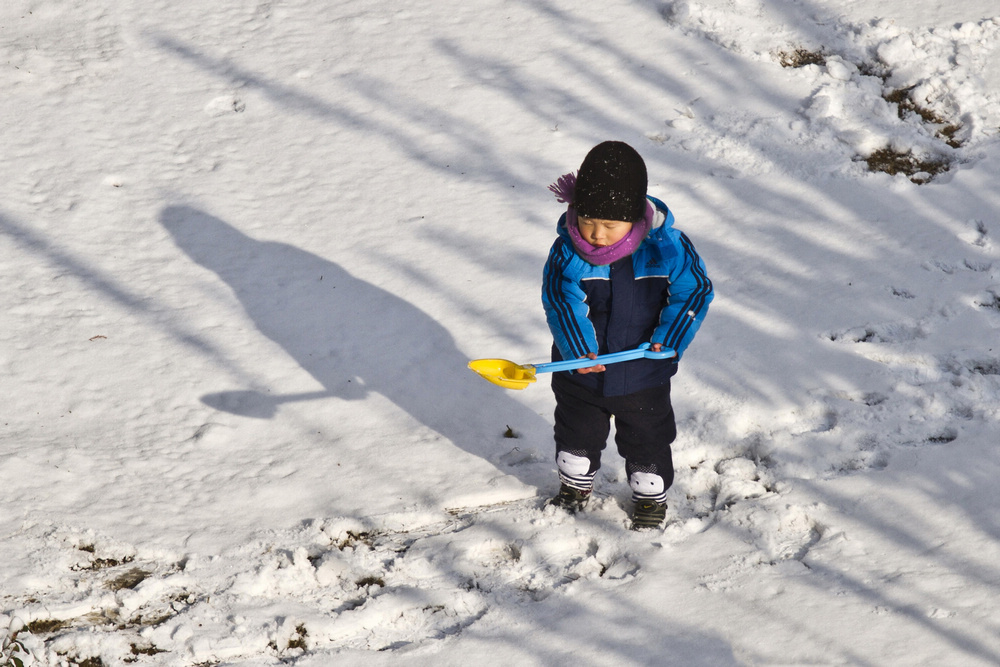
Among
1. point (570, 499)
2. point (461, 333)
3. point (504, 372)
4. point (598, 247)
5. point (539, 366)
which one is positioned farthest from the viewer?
point (461, 333)

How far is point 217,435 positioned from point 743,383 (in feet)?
6.96

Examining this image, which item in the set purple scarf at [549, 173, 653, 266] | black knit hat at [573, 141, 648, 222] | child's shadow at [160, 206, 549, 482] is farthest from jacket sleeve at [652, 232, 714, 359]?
child's shadow at [160, 206, 549, 482]

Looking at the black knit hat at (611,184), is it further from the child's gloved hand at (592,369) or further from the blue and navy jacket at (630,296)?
the child's gloved hand at (592,369)

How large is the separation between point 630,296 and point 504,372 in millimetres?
501

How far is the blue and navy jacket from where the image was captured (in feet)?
8.55

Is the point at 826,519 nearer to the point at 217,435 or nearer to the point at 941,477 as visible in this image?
the point at 941,477

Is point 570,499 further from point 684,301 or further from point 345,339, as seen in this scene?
point 345,339

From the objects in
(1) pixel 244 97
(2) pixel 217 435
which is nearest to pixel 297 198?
(1) pixel 244 97

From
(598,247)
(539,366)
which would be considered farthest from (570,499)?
(598,247)

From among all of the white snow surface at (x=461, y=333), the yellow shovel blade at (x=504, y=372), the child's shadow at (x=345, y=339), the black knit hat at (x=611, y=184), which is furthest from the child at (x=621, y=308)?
the child's shadow at (x=345, y=339)

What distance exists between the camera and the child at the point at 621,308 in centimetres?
246

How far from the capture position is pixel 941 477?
2.95m

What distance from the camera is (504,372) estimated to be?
2867 millimetres

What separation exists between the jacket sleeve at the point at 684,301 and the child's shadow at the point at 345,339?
0.98 metres
